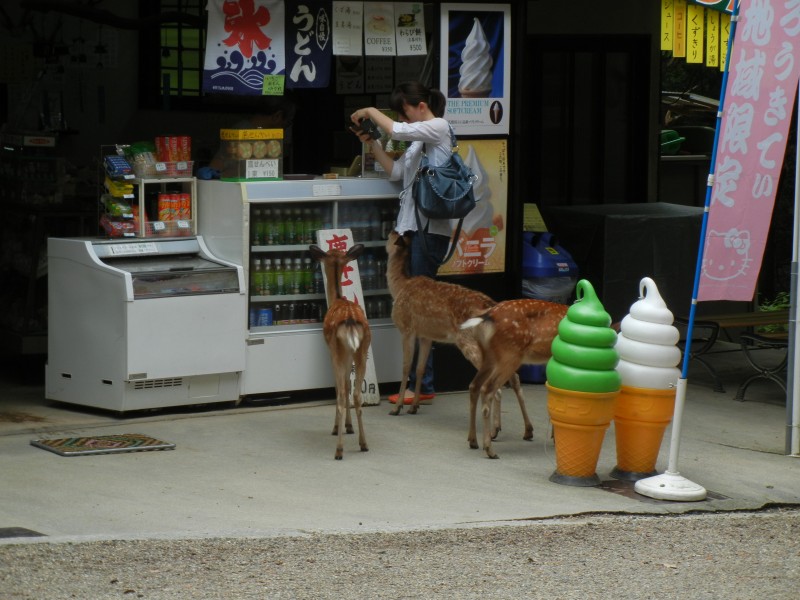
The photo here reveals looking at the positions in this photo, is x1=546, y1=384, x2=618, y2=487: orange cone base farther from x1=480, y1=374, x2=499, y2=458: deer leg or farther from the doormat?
the doormat

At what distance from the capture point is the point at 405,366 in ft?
30.9

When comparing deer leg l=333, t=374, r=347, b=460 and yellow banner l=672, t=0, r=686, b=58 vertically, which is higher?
yellow banner l=672, t=0, r=686, b=58

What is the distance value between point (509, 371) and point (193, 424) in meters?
2.21

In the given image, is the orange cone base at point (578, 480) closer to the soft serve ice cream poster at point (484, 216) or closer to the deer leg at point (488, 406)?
the deer leg at point (488, 406)

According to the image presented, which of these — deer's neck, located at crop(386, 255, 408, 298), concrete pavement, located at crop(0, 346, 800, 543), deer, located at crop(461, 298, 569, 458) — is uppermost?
deer's neck, located at crop(386, 255, 408, 298)

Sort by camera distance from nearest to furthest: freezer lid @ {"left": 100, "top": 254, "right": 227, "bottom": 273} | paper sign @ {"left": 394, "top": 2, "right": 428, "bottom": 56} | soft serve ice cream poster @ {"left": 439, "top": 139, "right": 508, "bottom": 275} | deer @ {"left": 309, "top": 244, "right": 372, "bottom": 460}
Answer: deer @ {"left": 309, "top": 244, "right": 372, "bottom": 460}, freezer lid @ {"left": 100, "top": 254, "right": 227, "bottom": 273}, paper sign @ {"left": 394, "top": 2, "right": 428, "bottom": 56}, soft serve ice cream poster @ {"left": 439, "top": 139, "right": 508, "bottom": 275}

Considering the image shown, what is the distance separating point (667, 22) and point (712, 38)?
0.65 meters

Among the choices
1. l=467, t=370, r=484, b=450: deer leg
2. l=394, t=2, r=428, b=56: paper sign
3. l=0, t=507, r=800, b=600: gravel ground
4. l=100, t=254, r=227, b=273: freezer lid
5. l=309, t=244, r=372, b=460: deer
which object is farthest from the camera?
l=394, t=2, r=428, b=56: paper sign

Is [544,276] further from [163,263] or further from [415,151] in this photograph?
[163,263]

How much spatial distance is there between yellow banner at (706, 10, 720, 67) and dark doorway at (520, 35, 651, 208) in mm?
1364

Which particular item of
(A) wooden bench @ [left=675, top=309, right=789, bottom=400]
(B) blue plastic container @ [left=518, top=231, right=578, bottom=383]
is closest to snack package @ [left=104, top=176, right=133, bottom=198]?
(B) blue plastic container @ [left=518, top=231, right=578, bottom=383]

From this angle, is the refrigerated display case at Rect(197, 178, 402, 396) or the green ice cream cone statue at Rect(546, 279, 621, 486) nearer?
the green ice cream cone statue at Rect(546, 279, 621, 486)

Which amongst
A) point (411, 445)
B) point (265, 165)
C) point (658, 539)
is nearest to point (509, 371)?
point (411, 445)

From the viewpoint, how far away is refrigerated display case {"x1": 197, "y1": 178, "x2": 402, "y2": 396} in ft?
30.7
